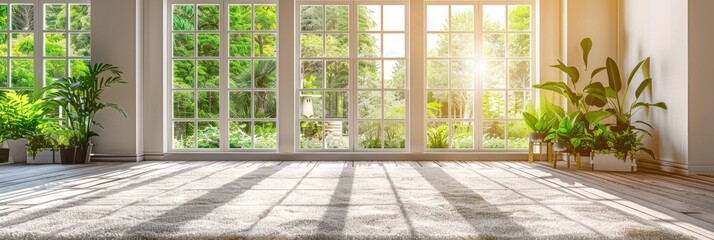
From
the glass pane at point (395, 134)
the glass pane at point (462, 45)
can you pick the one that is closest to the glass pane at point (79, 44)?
the glass pane at point (395, 134)

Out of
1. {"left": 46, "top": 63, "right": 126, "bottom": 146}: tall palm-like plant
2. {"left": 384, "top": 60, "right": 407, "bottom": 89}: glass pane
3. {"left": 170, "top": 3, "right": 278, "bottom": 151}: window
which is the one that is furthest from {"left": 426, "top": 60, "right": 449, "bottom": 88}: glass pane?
{"left": 46, "top": 63, "right": 126, "bottom": 146}: tall palm-like plant

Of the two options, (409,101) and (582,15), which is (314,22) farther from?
(582,15)

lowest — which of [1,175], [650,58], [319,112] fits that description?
[1,175]

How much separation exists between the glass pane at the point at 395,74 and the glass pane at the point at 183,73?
267cm

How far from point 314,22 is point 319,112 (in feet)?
4.05

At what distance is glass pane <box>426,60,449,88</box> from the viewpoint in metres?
7.42

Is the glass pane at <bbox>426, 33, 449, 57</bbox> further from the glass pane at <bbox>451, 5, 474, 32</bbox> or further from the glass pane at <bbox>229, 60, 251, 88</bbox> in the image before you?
the glass pane at <bbox>229, 60, 251, 88</bbox>

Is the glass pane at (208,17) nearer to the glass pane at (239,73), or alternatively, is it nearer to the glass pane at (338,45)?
the glass pane at (239,73)

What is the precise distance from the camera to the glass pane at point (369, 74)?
7.41 metres

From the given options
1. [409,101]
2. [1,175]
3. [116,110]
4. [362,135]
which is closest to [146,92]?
[116,110]

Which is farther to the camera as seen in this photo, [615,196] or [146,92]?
[146,92]

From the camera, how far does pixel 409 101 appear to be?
24.1ft

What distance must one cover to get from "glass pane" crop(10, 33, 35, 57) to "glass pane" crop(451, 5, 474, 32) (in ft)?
18.7

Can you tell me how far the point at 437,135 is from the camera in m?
7.43
